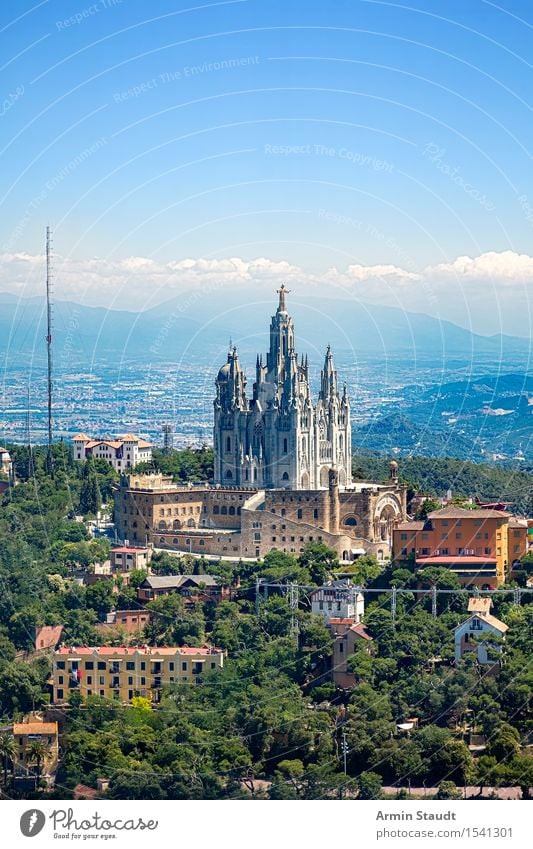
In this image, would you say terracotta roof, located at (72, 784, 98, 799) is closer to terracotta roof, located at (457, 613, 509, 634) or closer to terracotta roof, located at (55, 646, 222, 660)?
terracotta roof, located at (55, 646, 222, 660)

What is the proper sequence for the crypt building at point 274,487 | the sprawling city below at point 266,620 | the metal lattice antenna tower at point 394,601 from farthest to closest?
the crypt building at point 274,487 < the metal lattice antenna tower at point 394,601 < the sprawling city below at point 266,620

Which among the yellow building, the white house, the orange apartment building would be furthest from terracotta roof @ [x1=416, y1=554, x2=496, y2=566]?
the yellow building

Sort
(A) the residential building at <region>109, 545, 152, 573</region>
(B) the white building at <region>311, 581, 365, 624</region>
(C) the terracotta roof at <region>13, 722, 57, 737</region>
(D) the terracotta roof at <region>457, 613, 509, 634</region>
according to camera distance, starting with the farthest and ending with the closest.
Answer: (A) the residential building at <region>109, 545, 152, 573</region>
(B) the white building at <region>311, 581, 365, 624</region>
(D) the terracotta roof at <region>457, 613, 509, 634</region>
(C) the terracotta roof at <region>13, 722, 57, 737</region>

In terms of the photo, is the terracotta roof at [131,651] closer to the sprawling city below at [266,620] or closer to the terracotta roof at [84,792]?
the sprawling city below at [266,620]

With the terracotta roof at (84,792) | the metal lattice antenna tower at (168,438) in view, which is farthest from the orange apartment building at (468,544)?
the metal lattice antenna tower at (168,438)

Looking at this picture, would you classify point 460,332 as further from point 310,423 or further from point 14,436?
point 310,423

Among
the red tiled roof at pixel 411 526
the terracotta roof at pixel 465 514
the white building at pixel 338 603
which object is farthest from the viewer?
the red tiled roof at pixel 411 526

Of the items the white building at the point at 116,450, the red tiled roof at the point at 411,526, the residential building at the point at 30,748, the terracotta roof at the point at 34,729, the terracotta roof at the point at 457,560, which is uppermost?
→ the red tiled roof at the point at 411,526

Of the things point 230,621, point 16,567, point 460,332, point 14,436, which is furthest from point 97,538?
point 460,332
